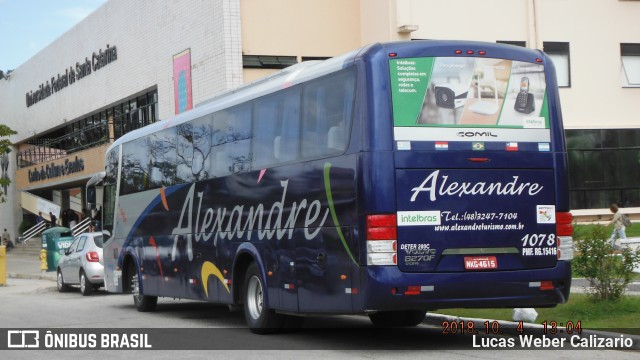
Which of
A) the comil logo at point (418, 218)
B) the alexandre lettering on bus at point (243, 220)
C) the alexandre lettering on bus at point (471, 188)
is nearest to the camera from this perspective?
the comil logo at point (418, 218)

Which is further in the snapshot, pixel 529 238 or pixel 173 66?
pixel 173 66

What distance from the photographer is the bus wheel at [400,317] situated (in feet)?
→ 47.1

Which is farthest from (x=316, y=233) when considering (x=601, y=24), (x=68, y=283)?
(x=601, y=24)

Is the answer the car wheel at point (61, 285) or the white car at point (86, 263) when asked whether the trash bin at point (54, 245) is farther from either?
the white car at point (86, 263)

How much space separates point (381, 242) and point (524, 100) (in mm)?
2592

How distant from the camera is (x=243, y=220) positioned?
47.8 feet

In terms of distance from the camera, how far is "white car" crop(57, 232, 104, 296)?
82.4 feet

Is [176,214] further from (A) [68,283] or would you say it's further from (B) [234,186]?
(A) [68,283]

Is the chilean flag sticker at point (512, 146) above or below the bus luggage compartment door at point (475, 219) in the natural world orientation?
above

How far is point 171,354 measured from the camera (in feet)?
40.0

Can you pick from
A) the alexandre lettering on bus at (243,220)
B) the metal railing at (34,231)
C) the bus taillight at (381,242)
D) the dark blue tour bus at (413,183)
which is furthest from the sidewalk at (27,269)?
the bus taillight at (381,242)

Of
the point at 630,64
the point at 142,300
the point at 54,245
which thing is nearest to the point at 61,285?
the point at 142,300

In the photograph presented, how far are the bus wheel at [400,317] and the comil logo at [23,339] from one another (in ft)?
15.5

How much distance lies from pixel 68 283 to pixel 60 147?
110 ft
